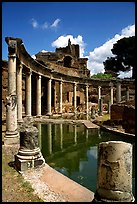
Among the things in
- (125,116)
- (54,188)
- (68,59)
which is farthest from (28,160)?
(68,59)

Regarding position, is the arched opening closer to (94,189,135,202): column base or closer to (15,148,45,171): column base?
(15,148,45,171): column base

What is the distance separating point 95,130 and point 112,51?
46.4 m

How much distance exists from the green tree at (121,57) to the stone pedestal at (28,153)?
5047 centimetres

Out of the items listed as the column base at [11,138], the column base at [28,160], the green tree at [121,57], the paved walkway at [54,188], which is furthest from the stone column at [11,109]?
the green tree at [121,57]

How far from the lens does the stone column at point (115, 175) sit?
14.2ft

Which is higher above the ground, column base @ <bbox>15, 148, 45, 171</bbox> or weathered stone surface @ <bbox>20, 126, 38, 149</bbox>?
weathered stone surface @ <bbox>20, 126, 38, 149</bbox>

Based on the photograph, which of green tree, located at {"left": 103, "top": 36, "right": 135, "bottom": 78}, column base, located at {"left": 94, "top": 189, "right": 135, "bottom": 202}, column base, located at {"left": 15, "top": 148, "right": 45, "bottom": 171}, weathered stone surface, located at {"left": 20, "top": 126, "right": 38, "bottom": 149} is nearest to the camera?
column base, located at {"left": 94, "top": 189, "right": 135, "bottom": 202}

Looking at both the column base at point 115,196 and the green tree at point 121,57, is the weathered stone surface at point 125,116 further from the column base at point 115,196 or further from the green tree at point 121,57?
the green tree at point 121,57

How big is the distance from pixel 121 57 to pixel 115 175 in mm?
56553

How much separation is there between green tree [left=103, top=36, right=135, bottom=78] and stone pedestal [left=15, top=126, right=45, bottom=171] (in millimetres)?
50471

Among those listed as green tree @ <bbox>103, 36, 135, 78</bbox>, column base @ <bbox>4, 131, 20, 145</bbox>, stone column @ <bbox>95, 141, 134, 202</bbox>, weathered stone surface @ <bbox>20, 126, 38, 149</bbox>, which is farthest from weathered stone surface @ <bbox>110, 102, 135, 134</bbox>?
green tree @ <bbox>103, 36, 135, 78</bbox>

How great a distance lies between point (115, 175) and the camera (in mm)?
4375

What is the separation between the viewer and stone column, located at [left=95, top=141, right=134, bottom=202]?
4.32m

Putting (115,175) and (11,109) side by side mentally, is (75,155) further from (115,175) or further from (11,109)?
(115,175)
